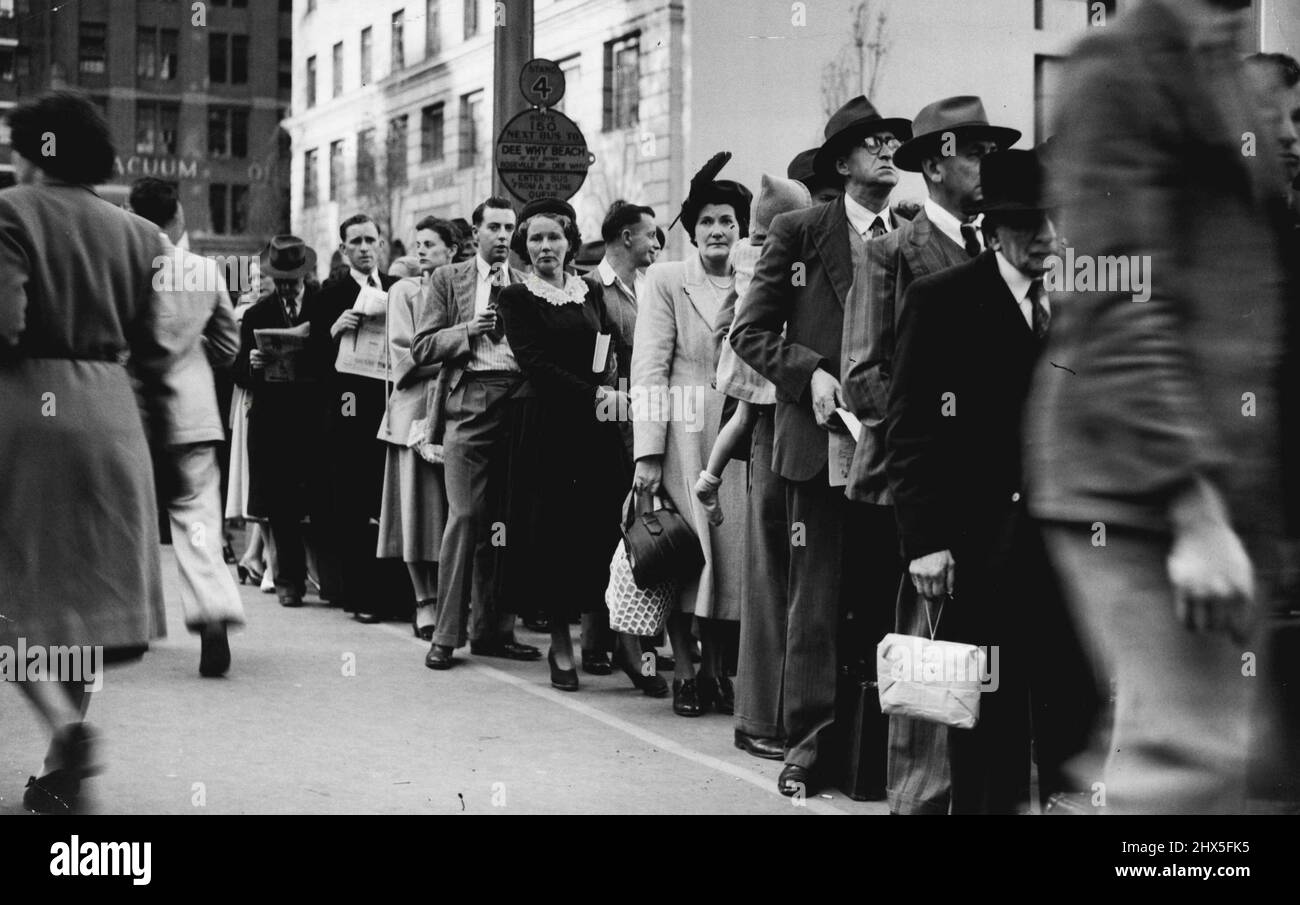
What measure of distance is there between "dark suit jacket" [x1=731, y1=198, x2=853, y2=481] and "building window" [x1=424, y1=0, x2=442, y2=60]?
1217 inches

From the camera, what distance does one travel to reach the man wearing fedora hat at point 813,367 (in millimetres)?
6242

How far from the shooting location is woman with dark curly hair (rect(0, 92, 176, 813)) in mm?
5254

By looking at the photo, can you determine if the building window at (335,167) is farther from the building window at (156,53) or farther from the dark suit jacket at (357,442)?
the dark suit jacket at (357,442)

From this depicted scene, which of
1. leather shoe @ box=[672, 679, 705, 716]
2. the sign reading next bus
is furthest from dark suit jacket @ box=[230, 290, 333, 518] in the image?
leather shoe @ box=[672, 679, 705, 716]

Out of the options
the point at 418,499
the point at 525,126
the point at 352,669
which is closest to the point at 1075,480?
the point at 352,669

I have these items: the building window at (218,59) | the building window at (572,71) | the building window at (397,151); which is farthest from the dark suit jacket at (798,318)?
the building window at (218,59)

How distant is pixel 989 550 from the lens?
485cm

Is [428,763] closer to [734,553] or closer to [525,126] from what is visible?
[734,553]

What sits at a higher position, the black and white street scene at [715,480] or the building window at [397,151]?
the building window at [397,151]

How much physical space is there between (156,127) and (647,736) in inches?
2851

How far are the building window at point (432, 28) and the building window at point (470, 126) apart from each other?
4.28ft

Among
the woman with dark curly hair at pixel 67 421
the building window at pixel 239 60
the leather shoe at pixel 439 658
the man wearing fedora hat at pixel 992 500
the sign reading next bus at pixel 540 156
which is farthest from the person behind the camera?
the building window at pixel 239 60

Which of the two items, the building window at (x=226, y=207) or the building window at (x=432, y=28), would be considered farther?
the building window at (x=226, y=207)
